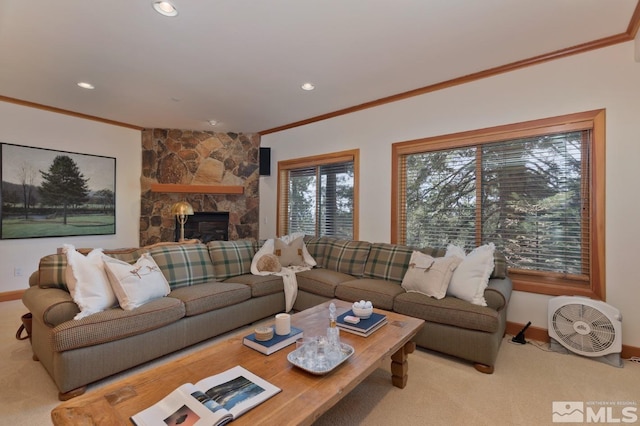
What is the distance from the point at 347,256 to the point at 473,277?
150 cm

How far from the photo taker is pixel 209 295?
2.71m

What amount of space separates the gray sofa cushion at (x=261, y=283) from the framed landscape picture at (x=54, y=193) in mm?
2870

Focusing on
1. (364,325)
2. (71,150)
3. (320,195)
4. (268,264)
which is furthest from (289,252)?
(71,150)

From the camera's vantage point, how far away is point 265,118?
4.65 meters

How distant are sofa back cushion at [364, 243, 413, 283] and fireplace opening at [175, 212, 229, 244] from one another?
3030mm

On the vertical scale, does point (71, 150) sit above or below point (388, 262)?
above

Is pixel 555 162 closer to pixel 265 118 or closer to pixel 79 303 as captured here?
pixel 265 118

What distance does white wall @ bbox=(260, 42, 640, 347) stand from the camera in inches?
97.3

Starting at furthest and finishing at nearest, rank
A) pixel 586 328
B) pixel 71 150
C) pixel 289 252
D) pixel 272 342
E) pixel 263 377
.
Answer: pixel 71 150
pixel 289 252
pixel 586 328
pixel 272 342
pixel 263 377

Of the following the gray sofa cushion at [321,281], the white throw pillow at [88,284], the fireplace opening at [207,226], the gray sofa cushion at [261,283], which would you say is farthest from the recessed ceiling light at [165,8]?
the fireplace opening at [207,226]

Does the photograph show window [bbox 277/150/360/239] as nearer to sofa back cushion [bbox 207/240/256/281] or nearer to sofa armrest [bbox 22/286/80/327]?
sofa back cushion [bbox 207/240/256/281]

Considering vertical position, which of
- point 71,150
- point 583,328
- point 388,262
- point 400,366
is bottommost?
point 400,366

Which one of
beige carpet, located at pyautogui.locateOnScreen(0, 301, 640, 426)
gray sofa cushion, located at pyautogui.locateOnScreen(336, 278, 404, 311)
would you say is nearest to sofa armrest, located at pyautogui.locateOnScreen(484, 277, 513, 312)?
beige carpet, located at pyautogui.locateOnScreen(0, 301, 640, 426)

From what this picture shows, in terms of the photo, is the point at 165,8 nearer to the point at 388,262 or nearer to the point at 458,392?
the point at 388,262
